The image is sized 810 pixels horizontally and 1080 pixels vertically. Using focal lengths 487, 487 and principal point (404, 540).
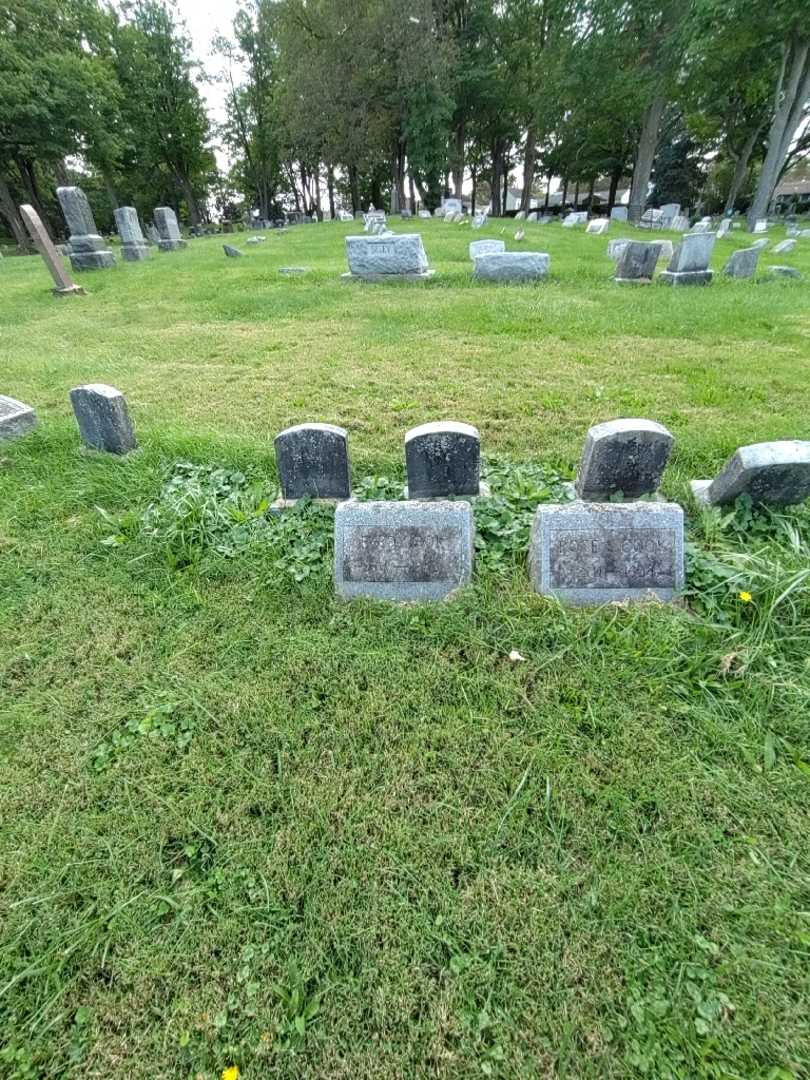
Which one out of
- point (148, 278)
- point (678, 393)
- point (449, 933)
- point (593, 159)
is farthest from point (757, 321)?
point (593, 159)

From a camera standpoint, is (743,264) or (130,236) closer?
(743,264)

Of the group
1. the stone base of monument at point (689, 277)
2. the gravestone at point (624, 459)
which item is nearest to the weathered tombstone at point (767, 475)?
the gravestone at point (624, 459)

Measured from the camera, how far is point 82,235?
35.3ft

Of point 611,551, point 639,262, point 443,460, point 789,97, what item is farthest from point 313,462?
point 789,97

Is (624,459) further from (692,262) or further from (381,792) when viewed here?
(692,262)

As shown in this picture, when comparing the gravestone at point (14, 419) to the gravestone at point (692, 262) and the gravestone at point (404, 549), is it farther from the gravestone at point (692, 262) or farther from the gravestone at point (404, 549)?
the gravestone at point (692, 262)

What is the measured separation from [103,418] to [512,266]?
288 inches

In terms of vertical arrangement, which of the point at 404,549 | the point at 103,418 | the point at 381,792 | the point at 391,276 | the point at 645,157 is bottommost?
the point at 381,792

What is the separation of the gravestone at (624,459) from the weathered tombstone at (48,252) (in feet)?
30.9

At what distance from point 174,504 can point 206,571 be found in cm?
60

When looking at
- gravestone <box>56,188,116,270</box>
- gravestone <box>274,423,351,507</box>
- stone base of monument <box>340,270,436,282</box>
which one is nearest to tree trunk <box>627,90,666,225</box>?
stone base of monument <box>340,270,436,282</box>

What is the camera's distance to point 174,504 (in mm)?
2910

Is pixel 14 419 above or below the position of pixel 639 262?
below

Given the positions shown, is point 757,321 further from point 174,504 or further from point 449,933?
point 449,933
